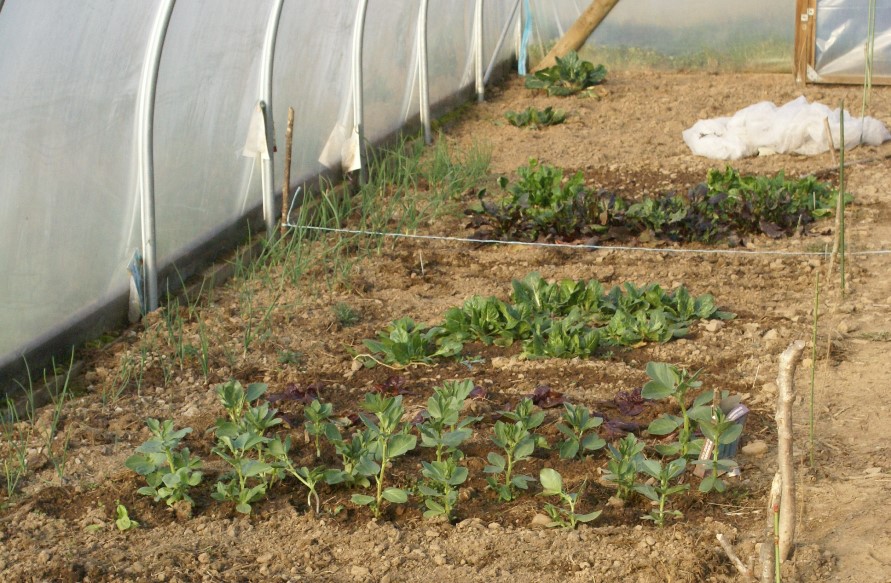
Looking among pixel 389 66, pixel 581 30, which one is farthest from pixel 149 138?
pixel 581 30

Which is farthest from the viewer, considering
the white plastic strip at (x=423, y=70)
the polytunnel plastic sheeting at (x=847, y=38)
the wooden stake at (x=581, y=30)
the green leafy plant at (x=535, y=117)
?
the wooden stake at (x=581, y=30)

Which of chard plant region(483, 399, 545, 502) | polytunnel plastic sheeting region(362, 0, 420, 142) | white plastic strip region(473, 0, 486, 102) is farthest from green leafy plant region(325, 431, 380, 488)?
white plastic strip region(473, 0, 486, 102)

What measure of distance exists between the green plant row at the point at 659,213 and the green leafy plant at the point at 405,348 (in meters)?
1.55

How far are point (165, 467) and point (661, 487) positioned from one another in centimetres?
129

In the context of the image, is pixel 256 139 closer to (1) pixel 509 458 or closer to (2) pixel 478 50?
(1) pixel 509 458

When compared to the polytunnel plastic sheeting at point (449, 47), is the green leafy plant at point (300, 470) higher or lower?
lower

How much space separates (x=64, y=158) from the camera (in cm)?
365

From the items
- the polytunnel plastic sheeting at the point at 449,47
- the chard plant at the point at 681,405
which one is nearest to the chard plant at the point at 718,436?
the chard plant at the point at 681,405

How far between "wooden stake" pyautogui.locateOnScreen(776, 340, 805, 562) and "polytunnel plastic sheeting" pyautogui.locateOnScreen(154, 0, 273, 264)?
296 cm

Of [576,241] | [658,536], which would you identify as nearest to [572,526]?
[658,536]

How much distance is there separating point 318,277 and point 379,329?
0.69 meters

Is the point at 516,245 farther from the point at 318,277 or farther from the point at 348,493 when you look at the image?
the point at 348,493

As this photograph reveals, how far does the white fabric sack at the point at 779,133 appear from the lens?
6805 millimetres

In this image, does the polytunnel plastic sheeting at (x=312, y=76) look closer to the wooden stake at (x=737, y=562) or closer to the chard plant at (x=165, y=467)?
the chard plant at (x=165, y=467)
